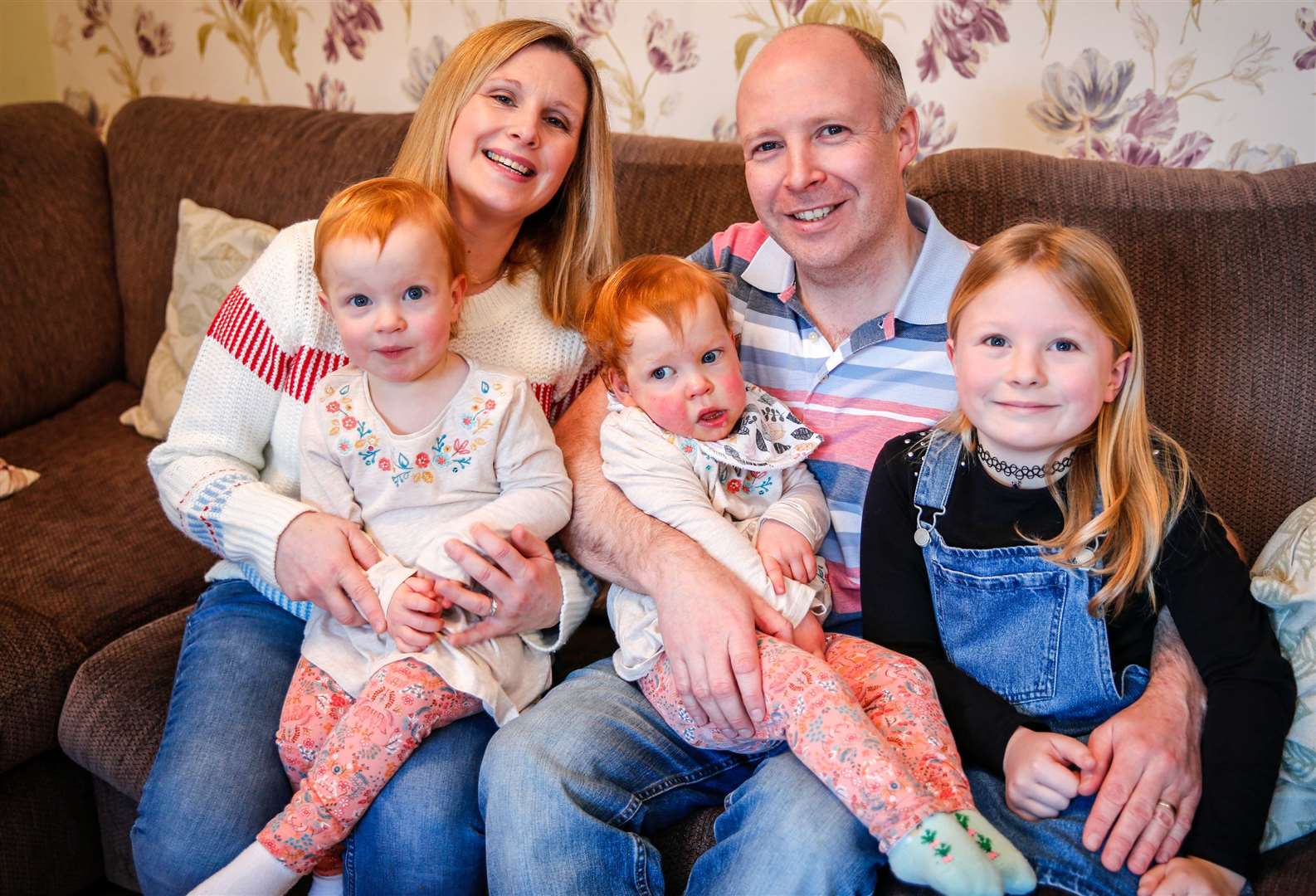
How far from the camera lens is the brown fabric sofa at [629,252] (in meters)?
1.62

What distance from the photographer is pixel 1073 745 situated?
129 centimetres

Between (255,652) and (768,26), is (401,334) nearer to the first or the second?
(255,652)

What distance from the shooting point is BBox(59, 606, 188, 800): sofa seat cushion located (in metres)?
1.59

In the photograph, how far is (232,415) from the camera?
160cm

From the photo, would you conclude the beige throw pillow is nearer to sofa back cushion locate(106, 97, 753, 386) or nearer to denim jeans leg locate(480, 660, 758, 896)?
sofa back cushion locate(106, 97, 753, 386)

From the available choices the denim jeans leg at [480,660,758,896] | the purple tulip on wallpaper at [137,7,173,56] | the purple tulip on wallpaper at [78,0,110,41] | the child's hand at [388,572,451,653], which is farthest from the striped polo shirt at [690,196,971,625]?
the purple tulip on wallpaper at [78,0,110,41]

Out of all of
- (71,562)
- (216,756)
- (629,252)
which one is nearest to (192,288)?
(71,562)

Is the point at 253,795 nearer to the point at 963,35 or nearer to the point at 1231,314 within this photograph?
the point at 1231,314

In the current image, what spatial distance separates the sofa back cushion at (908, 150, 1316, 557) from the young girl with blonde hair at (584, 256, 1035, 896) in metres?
0.58

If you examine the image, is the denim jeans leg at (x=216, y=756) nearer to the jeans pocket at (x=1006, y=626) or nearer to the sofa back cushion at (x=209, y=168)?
the jeans pocket at (x=1006, y=626)

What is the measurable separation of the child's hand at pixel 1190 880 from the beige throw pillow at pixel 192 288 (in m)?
1.95

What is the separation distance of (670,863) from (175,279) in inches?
66.5

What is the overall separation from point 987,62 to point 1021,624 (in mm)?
1147

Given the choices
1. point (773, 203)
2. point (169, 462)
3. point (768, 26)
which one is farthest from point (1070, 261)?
point (169, 462)
